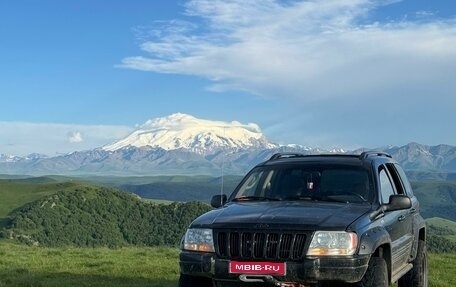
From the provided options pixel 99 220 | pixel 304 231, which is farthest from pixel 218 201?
pixel 99 220

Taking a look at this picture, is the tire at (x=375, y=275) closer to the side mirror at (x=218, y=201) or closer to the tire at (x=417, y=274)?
the side mirror at (x=218, y=201)

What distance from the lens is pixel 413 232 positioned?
895cm

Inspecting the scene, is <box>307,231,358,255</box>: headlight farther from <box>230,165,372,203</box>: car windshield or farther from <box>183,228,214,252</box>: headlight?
<box>230,165,372,203</box>: car windshield

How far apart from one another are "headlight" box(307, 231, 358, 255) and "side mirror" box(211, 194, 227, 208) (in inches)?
75.9

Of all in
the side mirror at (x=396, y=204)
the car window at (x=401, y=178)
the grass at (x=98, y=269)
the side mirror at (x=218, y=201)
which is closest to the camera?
the side mirror at (x=396, y=204)

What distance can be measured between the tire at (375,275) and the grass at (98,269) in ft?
16.5

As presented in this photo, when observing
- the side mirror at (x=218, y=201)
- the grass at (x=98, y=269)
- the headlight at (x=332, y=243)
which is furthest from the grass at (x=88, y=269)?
the headlight at (x=332, y=243)

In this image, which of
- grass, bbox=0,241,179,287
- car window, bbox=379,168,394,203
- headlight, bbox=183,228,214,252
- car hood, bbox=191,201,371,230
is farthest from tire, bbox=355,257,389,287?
grass, bbox=0,241,179,287

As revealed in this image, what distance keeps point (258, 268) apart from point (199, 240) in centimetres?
77

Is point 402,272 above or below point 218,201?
below

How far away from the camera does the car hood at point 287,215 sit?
6.28 meters

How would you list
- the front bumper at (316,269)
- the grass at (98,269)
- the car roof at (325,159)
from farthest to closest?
1. the grass at (98,269)
2. the car roof at (325,159)
3. the front bumper at (316,269)

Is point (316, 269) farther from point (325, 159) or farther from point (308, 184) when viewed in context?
point (325, 159)

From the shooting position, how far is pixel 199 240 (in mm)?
6621
